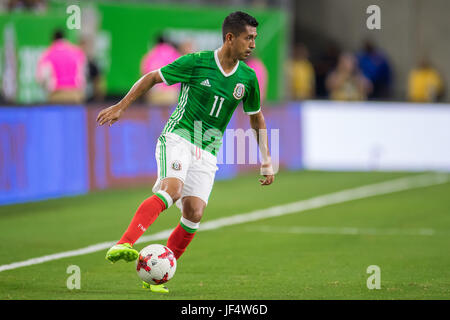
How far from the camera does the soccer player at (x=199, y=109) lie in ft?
27.3

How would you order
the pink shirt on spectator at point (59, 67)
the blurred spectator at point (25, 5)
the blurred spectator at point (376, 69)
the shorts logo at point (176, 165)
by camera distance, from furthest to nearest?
the blurred spectator at point (376, 69), the blurred spectator at point (25, 5), the pink shirt on spectator at point (59, 67), the shorts logo at point (176, 165)

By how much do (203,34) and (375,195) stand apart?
8.47m

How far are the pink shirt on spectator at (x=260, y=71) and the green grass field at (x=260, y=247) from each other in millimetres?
5645

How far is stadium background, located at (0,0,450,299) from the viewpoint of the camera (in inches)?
559

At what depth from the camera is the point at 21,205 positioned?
14445 mm

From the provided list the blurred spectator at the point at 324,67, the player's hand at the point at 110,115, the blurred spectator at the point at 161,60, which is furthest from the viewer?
the blurred spectator at the point at 324,67

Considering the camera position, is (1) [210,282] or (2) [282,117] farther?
(2) [282,117]

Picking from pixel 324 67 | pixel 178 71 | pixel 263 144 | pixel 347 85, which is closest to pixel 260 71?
pixel 347 85

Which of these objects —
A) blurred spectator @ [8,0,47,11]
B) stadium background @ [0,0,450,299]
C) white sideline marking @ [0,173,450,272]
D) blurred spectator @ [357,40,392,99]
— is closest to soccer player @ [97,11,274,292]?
stadium background @ [0,0,450,299]

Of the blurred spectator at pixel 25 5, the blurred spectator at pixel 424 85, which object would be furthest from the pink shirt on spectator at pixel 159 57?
the blurred spectator at pixel 424 85

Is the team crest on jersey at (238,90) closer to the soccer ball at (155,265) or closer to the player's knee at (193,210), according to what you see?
the player's knee at (193,210)

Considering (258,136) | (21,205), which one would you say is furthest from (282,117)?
(258,136)

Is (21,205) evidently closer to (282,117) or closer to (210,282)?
(210,282)
